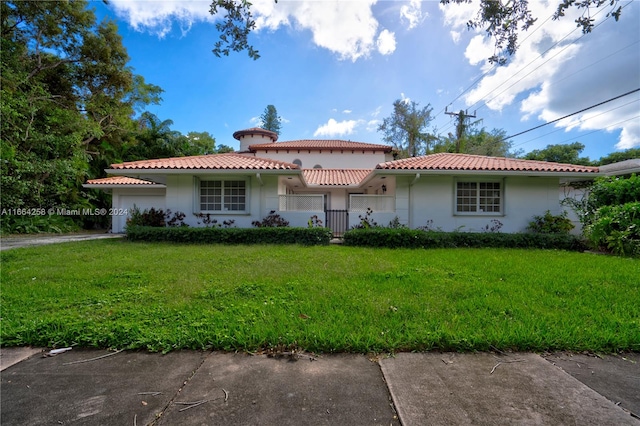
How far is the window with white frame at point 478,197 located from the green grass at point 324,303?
466 cm

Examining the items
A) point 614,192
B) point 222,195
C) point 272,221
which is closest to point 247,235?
point 272,221

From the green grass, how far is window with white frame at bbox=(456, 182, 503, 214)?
4664 mm

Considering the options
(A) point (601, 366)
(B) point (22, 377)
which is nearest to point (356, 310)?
(A) point (601, 366)

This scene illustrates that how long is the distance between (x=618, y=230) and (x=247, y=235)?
11.0m

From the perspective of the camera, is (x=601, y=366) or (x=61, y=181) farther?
(x=61, y=181)

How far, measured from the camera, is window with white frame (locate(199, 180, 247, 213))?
11.3 meters

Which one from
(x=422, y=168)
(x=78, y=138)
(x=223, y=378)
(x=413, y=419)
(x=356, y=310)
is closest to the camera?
(x=413, y=419)

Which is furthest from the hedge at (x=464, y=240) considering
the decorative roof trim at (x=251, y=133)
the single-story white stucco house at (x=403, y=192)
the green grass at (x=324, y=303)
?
the decorative roof trim at (x=251, y=133)

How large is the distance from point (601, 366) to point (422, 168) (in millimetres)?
8574

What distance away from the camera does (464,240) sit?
8.98m

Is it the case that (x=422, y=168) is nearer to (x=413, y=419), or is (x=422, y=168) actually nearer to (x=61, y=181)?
(x=413, y=419)

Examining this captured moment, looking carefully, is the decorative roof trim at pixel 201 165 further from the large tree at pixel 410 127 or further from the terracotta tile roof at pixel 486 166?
the large tree at pixel 410 127

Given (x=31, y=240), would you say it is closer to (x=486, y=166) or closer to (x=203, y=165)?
(x=203, y=165)

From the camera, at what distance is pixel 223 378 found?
2.22 m
